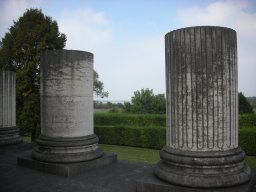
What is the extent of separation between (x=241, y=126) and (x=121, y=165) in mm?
10477

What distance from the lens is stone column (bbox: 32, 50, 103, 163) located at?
6990mm

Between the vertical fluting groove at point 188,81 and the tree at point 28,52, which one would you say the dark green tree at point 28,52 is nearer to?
the tree at point 28,52

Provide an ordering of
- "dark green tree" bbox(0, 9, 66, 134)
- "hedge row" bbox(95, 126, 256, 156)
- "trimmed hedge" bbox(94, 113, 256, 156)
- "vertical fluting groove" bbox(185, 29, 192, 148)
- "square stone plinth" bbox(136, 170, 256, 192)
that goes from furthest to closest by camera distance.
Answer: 1. "dark green tree" bbox(0, 9, 66, 134)
2. "trimmed hedge" bbox(94, 113, 256, 156)
3. "hedge row" bbox(95, 126, 256, 156)
4. "vertical fluting groove" bbox(185, 29, 192, 148)
5. "square stone plinth" bbox(136, 170, 256, 192)

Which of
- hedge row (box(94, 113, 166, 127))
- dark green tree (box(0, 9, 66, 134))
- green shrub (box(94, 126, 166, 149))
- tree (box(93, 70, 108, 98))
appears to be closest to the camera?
dark green tree (box(0, 9, 66, 134))

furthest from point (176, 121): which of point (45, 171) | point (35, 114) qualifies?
point (35, 114)

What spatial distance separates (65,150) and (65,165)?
442 millimetres

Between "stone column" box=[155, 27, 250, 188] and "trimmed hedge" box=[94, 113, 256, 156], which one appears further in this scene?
"trimmed hedge" box=[94, 113, 256, 156]

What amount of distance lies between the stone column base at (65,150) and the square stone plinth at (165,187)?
2368 millimetres

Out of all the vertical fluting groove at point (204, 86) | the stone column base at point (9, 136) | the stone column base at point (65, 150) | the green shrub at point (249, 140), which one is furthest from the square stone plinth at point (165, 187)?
the green shrub at point (249, 140)

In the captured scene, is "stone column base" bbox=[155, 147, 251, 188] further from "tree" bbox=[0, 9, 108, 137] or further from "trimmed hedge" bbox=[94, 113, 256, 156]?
"tree" bbox=[0, 9, 108, 137]

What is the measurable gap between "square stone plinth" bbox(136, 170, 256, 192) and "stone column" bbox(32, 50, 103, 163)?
2.43m

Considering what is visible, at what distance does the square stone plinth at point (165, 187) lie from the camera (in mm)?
4477

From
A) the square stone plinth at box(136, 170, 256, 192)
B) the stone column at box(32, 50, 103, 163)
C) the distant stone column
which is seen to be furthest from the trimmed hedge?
the stone column at box(32, 50, 103, 163)

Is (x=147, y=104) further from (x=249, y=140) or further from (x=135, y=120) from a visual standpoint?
(x=249, y=140)
